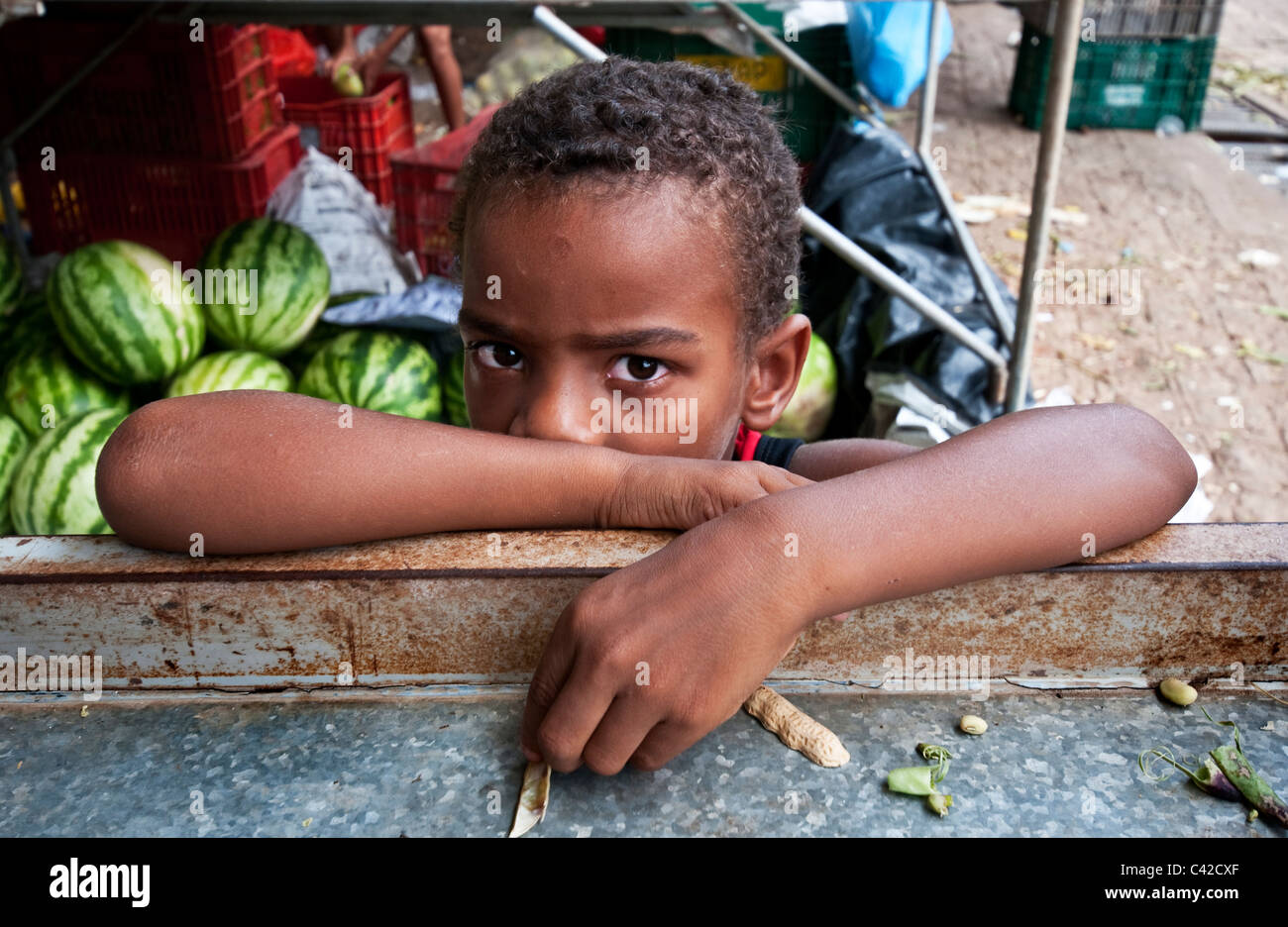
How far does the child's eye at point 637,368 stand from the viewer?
5.72 ft

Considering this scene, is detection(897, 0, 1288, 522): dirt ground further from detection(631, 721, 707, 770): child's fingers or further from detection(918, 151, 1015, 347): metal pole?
detection(631, 721, 707, 770): child's fingers

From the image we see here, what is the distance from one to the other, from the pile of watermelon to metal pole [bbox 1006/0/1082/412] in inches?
77.2

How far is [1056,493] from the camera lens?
1.40 meters

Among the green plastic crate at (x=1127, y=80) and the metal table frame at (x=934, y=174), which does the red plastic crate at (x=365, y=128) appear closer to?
the metal table frame at (x=934, y=174)

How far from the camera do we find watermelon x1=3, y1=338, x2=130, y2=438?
355 cm

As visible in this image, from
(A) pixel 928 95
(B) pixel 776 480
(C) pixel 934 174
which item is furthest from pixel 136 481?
(A) pixel 928 95

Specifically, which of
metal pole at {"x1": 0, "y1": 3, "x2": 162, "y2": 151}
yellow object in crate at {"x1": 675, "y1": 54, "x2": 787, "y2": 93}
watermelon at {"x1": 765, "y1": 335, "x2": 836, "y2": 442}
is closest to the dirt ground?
watermelon at {"x1": 765, "y1": 335, "x2": 836, "y2": 442}

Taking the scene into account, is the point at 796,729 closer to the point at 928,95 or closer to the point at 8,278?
the point at 8,278

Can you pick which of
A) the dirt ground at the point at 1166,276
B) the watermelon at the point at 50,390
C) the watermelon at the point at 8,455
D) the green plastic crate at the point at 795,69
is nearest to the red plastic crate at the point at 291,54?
the green plastic crate at the point at 795,69

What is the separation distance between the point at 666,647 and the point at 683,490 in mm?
305

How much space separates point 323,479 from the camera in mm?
1435

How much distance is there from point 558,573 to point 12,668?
2.54 feet

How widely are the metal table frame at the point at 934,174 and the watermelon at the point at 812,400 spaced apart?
1.89 ft

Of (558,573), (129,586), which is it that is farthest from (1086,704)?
(129,586)
